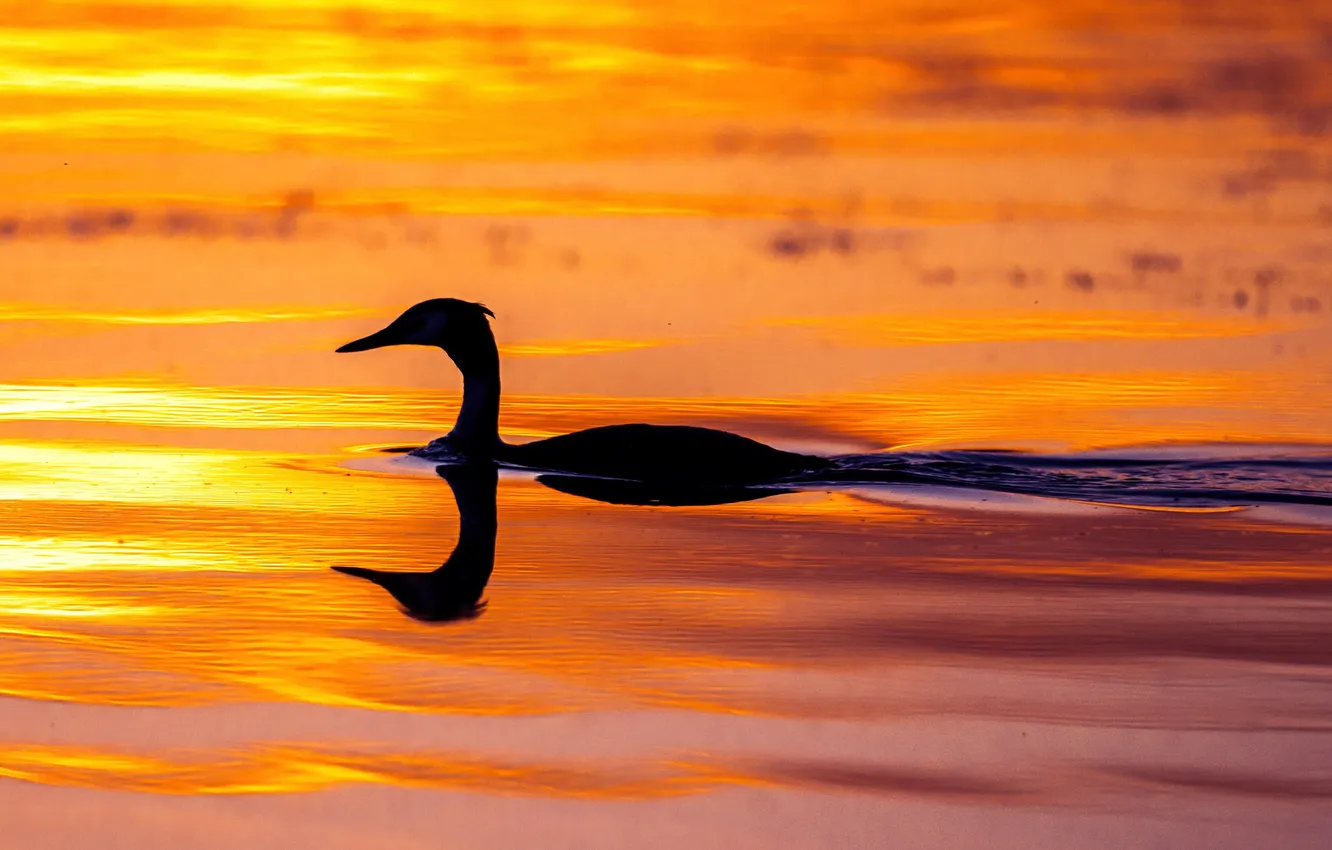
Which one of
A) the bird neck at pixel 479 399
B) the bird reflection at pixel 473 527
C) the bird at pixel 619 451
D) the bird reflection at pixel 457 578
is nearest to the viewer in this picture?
the bird reflection at pixel 457 578

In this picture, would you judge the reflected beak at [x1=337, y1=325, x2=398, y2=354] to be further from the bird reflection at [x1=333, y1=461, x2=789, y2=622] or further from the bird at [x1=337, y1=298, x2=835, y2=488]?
the bird reflection at [x1=333, y1=461, x2=789, y2=622]

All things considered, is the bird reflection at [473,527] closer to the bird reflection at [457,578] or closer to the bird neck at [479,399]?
the bird reflection at [457,578]

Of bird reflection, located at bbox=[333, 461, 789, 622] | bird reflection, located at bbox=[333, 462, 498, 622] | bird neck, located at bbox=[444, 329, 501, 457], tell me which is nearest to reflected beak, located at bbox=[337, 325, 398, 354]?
bird neck, located at bbox=[444, 329, 501, 457]

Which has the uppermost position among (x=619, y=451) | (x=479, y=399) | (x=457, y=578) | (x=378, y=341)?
(x=378, y=341)

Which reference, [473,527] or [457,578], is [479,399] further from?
[457,578]

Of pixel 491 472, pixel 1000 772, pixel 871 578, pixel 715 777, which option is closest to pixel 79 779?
pixel 715 777

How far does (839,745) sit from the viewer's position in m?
4.64


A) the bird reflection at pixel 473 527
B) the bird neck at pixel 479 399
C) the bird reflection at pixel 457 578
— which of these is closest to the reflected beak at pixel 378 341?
the bird neck at pixel 479 399

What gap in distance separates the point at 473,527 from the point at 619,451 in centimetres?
180

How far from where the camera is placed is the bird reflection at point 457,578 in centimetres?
607

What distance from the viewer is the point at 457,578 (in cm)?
662

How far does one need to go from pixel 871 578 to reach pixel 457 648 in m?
1.75

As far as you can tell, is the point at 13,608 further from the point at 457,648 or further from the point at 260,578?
the point at 457,648

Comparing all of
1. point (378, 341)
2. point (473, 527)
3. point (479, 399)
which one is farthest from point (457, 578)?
point (378, 341)
